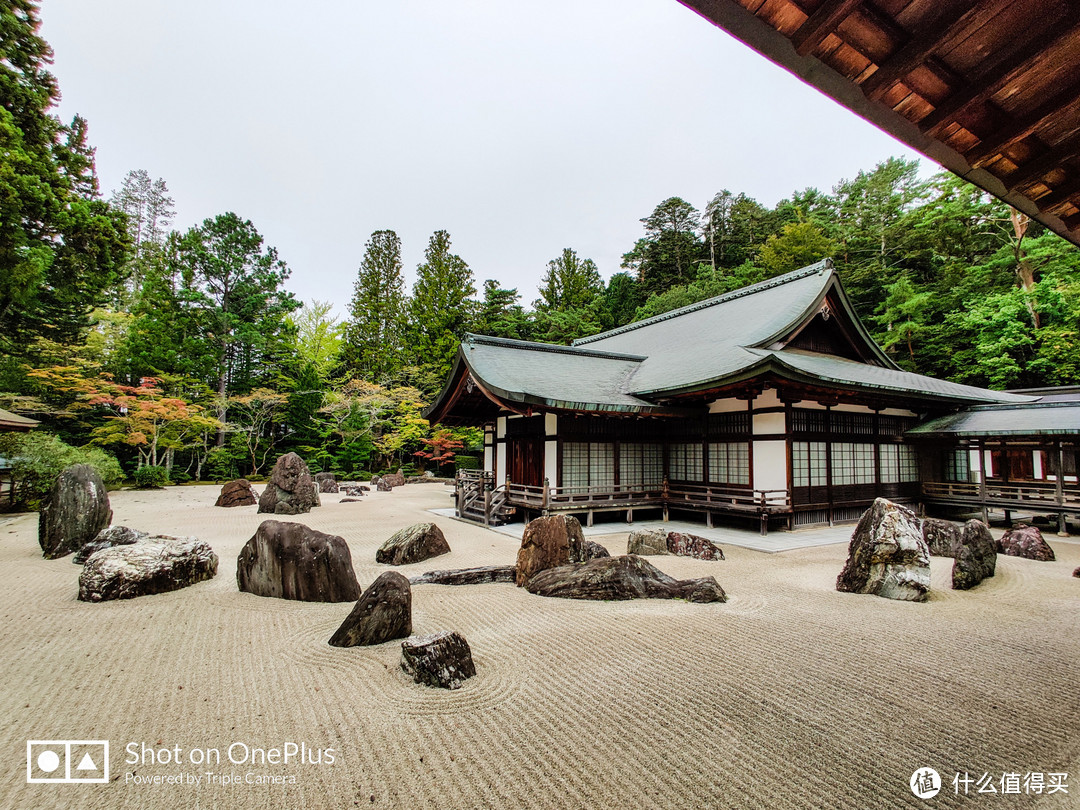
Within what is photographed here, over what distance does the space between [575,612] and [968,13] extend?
5.26 m

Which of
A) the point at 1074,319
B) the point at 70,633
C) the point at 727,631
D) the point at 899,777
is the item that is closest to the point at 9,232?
the point at 70,633

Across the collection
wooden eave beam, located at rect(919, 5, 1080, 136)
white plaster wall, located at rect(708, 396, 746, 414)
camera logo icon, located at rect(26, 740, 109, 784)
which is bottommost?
camera logo icon, located at rect(26, 740, 109, 784)

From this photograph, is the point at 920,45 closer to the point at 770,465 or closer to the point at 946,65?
the point at 946,65

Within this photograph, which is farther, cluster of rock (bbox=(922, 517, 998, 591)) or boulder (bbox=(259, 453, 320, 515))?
boulder (bbox=(259, 453, 320, 515))

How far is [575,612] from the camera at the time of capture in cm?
529

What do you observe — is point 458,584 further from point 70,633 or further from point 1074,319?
point 1074,319

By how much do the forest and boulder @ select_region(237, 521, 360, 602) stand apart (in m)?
9.19

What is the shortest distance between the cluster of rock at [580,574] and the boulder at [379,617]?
6.44 feet

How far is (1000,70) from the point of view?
5.18 feet

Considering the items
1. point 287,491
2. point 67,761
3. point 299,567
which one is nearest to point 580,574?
point 299,567

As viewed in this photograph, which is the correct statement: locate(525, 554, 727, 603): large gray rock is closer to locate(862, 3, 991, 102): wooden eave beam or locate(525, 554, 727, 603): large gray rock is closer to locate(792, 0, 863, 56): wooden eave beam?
locate(862, 3, 991, 102): wooden eave beam

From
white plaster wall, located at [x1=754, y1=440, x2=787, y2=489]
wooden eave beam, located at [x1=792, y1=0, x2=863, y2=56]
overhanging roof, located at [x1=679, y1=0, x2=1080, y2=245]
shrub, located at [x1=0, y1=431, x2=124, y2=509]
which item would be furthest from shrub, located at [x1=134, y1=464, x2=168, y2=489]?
wooden eave beam, located at [x1=792, y1=0, x2=863, y2=56]

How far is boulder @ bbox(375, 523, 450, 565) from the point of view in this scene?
769 cm

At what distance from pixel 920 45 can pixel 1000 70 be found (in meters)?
0.31
